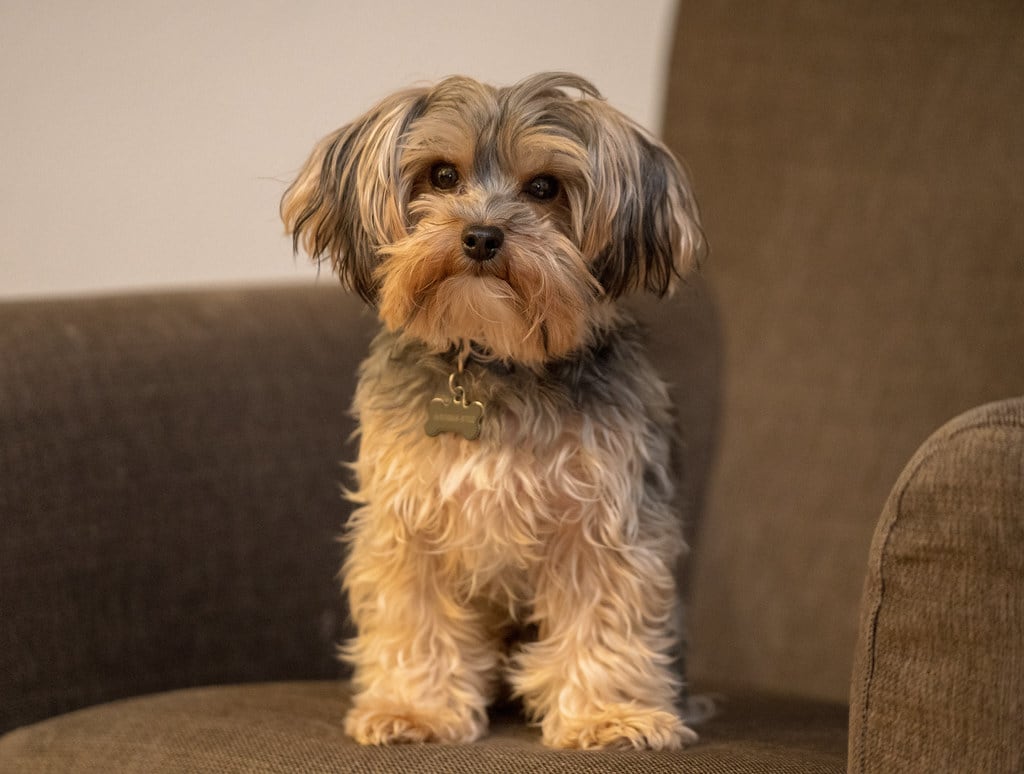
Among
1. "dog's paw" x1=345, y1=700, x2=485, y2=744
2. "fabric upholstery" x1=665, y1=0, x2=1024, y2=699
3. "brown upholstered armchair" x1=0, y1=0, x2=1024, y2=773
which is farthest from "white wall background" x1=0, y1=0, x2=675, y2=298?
"dog's paw" x1=345, y1=700, x2=485, y2=744

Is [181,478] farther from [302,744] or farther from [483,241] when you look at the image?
[483,241]

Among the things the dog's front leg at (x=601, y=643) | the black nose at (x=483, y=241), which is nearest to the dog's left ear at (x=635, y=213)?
the black nose at (x=483, y=241)

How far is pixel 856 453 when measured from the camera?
2.24m

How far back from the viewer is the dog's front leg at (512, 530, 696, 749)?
1.65 metres

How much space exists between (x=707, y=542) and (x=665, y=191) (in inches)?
36.3

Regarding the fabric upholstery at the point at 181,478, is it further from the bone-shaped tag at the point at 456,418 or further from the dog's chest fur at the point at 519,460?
the bone-shaped tag at the point at 456,418

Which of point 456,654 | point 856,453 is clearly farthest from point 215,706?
point 856,453

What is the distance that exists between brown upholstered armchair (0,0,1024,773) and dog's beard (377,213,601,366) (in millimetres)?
509

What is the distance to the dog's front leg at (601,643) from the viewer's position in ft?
5.42

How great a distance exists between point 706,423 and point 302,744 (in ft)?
3.29

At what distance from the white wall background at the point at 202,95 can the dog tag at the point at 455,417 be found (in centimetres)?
131

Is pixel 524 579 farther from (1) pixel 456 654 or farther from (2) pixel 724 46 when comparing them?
(2) pixel 724 46

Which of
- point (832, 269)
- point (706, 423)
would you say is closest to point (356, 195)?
point (706, 423)

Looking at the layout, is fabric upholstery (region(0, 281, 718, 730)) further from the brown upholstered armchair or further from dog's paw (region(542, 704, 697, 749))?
dog's paw (region(542, 704, 697, 749))
